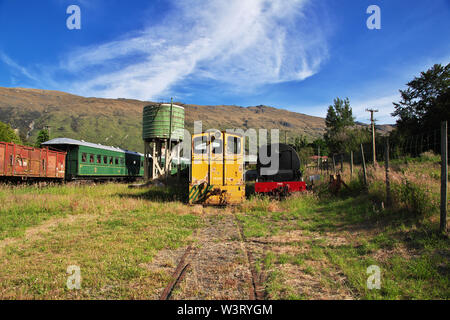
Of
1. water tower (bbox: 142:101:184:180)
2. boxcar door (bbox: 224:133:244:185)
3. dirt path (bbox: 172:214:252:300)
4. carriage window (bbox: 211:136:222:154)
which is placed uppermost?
water tower (bbox: 142:101:184:180)

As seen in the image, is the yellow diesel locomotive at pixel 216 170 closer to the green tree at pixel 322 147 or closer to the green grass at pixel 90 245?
the green grass at pixel 90 245

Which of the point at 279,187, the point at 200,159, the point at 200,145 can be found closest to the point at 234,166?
the point at 200,159

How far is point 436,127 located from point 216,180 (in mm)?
24745

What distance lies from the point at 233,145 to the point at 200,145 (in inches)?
57.9

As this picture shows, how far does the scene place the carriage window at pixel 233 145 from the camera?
458 inches

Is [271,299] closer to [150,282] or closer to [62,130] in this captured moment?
[150,282]

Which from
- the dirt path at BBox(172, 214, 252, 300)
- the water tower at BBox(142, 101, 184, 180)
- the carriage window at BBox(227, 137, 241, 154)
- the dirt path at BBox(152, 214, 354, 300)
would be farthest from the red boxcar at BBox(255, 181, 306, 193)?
the water tower at BBox(142, 101, 184, 180)

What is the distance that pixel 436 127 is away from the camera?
24.8 m

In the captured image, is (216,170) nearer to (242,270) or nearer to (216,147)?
(216,147)

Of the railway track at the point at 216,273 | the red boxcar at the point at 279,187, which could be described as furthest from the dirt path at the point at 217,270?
the red boxcar at the point at 279,187

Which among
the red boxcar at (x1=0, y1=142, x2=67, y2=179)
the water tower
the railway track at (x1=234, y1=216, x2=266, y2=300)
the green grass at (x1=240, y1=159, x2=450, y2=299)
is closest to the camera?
the railway track at (x1=234, y1=216, x2=266, y2=300)

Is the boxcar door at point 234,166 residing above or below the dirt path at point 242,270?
above

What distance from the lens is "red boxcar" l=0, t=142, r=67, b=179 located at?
45.2 feet

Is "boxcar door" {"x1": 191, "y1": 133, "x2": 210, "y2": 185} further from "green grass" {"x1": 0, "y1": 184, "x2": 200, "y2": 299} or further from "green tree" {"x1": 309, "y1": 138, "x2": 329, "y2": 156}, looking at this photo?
"green tree" {"x1": 309, "y1": 138, "x2": 329, "y2": 156}
